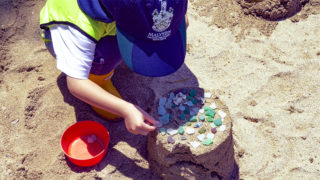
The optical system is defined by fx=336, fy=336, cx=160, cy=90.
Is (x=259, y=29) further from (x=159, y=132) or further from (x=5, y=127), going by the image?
(x=5, y=127)

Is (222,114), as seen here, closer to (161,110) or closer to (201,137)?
(201,137)

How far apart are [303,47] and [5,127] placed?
2.04 meters

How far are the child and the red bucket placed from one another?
31cm

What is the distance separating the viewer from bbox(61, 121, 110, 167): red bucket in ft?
6.19

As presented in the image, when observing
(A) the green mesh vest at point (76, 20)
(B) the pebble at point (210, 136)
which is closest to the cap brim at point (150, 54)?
(A) the green mesh vest at point (76, 20)

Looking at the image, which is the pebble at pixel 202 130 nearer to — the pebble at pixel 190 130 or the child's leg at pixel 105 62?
the pebble at pixel 190 130

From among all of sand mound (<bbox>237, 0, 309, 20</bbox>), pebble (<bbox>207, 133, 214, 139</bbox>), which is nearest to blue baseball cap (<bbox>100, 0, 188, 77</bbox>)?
pebble (<bbox>207, 133, 214, 139</bbox>)

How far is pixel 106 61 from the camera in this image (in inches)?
73.3

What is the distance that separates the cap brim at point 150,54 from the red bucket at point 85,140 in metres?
0.49

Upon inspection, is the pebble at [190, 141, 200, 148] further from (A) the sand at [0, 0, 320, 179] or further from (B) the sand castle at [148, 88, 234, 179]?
(A) the sand at [0, 0, 320, 179]

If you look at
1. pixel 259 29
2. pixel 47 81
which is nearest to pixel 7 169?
pixel 47 81

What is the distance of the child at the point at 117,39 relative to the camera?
1.47 meters

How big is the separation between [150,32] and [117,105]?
0.39m

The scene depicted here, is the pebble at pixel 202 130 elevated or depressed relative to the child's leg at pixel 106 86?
elevated
